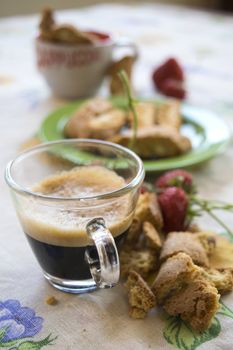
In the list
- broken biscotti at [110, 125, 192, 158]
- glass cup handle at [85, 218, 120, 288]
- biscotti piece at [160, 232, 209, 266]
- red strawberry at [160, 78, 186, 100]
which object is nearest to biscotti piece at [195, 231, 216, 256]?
biscotti piece at [160, 232, 209, 266]

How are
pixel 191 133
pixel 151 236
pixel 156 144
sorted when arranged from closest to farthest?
pixel 151 236, pixel 156 144, pixel 191 133

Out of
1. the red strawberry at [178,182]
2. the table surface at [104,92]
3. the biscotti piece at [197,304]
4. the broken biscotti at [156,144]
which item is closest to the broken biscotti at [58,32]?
the table surface at [104,92]

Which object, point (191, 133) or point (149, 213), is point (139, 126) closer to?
point (191, 133)

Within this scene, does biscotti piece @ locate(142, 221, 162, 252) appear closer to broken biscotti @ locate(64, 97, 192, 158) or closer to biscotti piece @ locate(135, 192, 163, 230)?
biscotti piece @ locate(135, 192, 163, 230)

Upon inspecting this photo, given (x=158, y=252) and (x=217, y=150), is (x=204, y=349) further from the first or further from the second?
(x=217, y=150)

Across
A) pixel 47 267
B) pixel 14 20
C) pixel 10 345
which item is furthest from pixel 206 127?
pixel 14 20

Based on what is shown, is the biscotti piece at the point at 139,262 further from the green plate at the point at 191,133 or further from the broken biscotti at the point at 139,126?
the broken biscotti at the point at 139,126

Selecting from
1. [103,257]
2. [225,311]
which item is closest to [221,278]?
[225,311]
